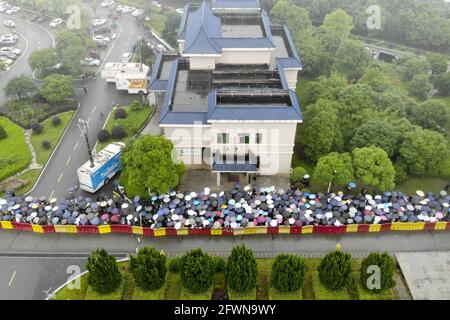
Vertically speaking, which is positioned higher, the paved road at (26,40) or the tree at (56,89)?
the tree at (56,89)

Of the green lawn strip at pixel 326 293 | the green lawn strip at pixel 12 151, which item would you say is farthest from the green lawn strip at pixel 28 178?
the green lawn strip at pixel 326 293

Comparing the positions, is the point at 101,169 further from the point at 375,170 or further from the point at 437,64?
the point at 437,64

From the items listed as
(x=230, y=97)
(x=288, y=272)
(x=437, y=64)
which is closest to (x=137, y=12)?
(x=230, y=97)

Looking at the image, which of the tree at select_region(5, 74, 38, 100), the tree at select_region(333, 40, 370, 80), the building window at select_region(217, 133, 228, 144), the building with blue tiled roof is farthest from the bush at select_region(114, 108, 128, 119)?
the tree at select_region(333, 40, 370, 80)

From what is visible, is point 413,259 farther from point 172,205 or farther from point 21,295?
point 21,295

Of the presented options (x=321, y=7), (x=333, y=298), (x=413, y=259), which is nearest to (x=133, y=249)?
(x=333, y=298)

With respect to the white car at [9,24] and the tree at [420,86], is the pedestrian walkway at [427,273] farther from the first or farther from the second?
the white car at [9,24]
